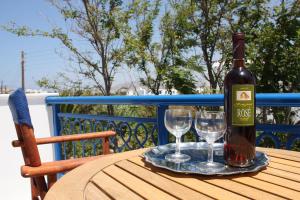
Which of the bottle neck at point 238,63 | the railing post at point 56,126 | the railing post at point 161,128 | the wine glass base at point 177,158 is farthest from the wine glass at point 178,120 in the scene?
the railing post at point 56,126

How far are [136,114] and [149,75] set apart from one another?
4.01 metres

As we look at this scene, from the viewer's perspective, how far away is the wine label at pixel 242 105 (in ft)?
3.26

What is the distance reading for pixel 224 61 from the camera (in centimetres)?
848

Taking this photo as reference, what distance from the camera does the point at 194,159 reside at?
1.16m

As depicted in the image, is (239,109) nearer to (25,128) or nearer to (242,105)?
(242,105)

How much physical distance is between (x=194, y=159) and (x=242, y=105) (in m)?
0.28

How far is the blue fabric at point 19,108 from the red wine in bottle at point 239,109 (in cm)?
90

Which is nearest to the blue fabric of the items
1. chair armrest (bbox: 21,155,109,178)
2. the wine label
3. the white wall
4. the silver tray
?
chair armrest (bbox: 21,155,109,178)

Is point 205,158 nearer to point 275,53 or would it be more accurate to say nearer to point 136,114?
point 136,114

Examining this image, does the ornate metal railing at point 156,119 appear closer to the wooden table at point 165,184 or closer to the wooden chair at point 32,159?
the wooden table at point 165,184

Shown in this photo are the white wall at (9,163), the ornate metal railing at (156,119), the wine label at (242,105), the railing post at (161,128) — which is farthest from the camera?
the white wall at (9,163)

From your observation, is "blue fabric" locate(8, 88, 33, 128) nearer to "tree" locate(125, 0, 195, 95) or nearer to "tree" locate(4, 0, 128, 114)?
"tree" locate(125, 0, 195, 95)

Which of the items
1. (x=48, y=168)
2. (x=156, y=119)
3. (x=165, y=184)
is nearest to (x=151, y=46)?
(x=156, y=119)

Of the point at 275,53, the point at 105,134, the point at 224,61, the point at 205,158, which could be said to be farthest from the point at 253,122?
the point at 224,61
